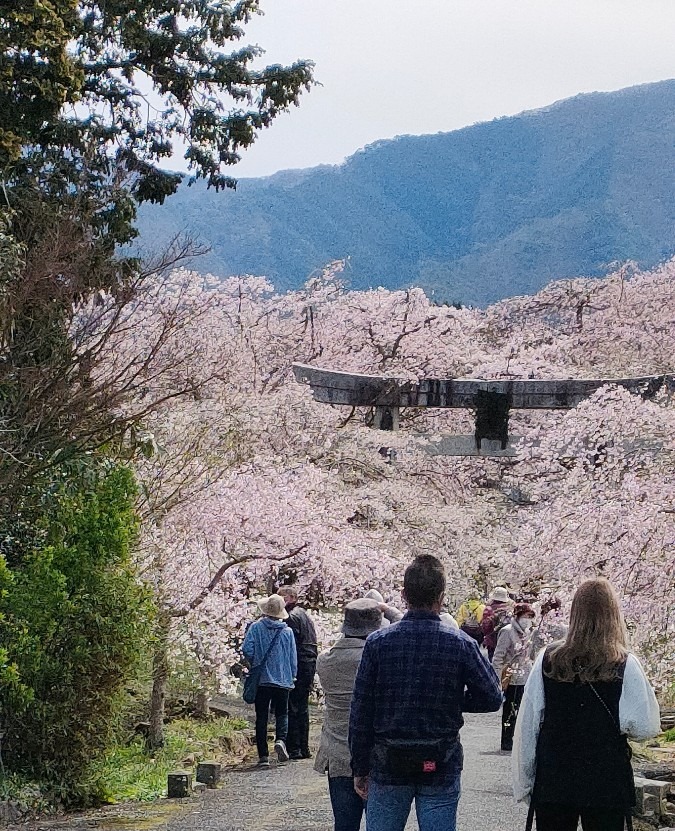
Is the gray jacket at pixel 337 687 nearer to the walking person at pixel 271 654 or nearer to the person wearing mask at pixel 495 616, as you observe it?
the walking person at pixel 271 654

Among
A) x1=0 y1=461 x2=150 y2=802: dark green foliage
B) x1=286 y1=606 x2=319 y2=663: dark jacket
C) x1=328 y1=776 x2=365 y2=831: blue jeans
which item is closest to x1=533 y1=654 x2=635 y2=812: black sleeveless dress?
x1=328 y1=776 x2=365 y2=831: blue jeans

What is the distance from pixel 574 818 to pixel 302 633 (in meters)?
7.02

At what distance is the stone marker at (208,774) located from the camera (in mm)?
9320

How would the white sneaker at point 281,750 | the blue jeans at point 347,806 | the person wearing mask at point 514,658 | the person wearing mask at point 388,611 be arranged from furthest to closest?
the white sneaker at point 281,750 → the person wearing mask at point 514,658 → the person wearing mask at point 388,611 → the blue jeans at point 347,806

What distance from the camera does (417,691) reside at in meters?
4.20

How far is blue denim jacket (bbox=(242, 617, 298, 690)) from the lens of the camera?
10.1 metres

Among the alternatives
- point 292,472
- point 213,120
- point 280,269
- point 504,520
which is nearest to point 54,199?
point 213,120

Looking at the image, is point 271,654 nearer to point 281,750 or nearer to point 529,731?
point 281,750

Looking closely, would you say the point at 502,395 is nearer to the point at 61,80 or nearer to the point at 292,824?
the point at 61,80

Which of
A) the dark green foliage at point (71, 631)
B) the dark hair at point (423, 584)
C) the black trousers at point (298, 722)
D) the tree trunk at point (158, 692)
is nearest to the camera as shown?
the dark hair at point (423, 584)

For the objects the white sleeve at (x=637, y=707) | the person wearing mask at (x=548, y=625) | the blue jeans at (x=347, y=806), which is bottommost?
the blue jeans at (x=347, y=806)

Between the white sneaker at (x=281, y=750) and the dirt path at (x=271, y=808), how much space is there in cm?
23

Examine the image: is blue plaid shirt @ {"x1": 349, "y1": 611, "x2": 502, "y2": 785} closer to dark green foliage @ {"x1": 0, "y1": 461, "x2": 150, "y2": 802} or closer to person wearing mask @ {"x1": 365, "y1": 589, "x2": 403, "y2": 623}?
person wearing mask @ {"x1": 365, "y1": 589, "x2": 403, "y2": 623}

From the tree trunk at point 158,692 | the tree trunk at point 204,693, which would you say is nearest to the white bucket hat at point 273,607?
the tree trunk at point 158,692
